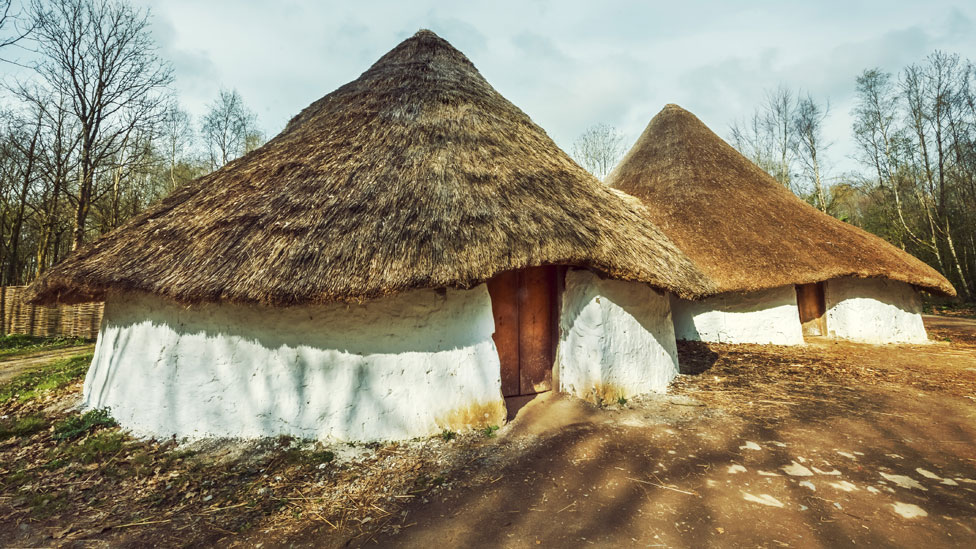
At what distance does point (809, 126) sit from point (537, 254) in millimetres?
22916

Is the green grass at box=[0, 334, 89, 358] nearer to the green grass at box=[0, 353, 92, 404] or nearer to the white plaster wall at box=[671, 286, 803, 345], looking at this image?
the green grass at box=[0, 353, 92, 404]

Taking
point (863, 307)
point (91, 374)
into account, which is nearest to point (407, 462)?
point (91, 374)

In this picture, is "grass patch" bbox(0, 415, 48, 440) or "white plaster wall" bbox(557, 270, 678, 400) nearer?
"grass patch" bbox(0, 415, 48, 440)

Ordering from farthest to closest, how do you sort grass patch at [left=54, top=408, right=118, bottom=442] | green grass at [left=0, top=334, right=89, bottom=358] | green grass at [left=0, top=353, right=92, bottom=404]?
green grass at [left=0, top=334, right=89, bottom=358] → green grass at [left=0, top=353, right=92, bottom=404] → grass patch at [left=54, top=408, right=118, bottom=442]

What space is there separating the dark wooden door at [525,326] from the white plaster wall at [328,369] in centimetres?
79

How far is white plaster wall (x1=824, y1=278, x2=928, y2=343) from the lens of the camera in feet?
27.1

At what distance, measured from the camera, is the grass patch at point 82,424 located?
4184 millimetres

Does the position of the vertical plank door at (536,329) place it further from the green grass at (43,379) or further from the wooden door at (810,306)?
the wooden door at (810,306)

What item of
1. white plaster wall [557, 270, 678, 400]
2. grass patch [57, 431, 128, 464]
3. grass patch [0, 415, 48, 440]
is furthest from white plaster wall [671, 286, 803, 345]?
grass patch [0, 415, 48, 440]

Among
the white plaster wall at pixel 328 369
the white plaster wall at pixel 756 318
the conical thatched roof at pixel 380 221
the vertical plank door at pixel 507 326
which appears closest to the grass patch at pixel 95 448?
the white plaster wall at pixel 328 369

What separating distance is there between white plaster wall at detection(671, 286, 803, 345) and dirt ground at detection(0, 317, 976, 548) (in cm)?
338

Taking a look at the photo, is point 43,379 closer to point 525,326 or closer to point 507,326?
point 507,326

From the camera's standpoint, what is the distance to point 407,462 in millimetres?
3445

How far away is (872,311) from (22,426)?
1451 centimetres
